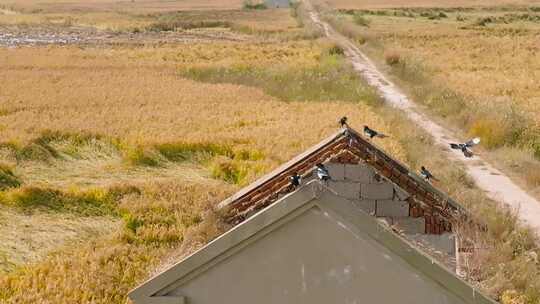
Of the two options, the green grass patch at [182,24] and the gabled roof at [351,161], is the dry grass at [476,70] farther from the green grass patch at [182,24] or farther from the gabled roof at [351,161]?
the green grass patch at [182,24]

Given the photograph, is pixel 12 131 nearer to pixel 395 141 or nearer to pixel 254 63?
pixel 395 141

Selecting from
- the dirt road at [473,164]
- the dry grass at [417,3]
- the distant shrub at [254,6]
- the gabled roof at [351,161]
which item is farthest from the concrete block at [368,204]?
the distant shrub at [254,6]

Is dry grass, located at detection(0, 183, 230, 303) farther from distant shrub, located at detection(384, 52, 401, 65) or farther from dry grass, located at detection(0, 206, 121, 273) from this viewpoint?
distant shrub, located at detection(384, 52, 401, 65)

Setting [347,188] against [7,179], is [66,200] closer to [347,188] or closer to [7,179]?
[7,179]

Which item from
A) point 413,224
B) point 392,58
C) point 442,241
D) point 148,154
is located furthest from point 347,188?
point 392,58

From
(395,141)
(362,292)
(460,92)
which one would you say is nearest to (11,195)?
(395,141)

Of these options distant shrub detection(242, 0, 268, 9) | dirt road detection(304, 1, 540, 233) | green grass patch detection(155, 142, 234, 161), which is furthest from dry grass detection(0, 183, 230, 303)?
distant shrub detection(242, 0, 268, 9)
